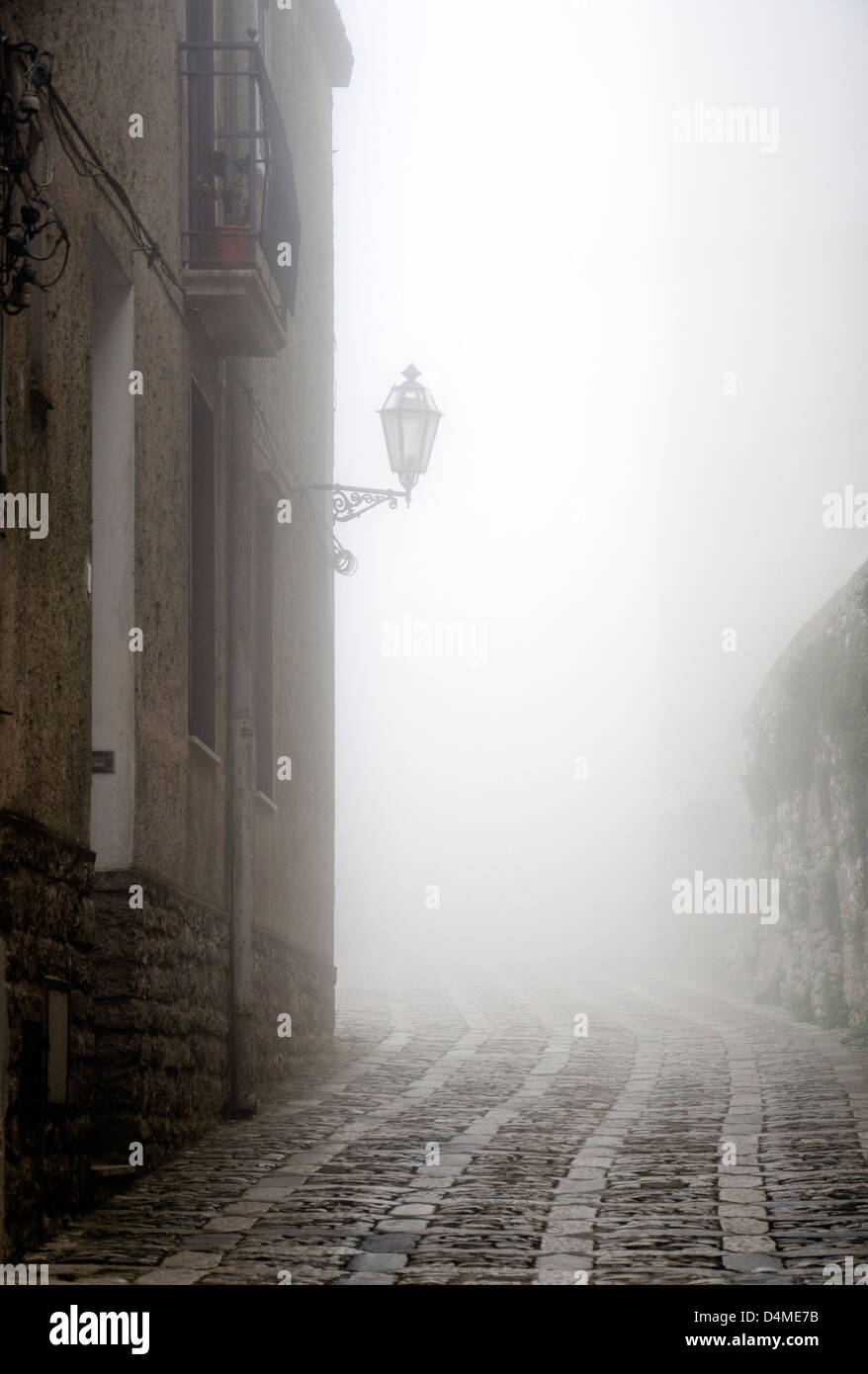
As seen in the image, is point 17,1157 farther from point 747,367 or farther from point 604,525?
point 604,525

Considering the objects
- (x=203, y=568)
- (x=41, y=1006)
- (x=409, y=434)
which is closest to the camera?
(x=41, y=1006)

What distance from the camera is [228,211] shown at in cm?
982

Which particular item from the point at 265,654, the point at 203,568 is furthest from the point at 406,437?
the point at 203,568

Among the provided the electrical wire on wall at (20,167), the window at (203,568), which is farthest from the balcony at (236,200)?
the electrical wire on wall at (20,167)

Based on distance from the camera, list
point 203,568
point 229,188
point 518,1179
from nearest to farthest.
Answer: point 518,1179
point 229,188
point 203,568

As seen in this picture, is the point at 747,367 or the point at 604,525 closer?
the point at 747,367

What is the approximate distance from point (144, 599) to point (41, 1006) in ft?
8.57

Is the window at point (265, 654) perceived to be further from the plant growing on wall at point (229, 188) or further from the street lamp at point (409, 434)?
the plant growing on wall at point (229, 188)

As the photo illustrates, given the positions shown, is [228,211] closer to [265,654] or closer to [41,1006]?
[265,654]

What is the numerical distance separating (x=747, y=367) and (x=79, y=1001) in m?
55.7

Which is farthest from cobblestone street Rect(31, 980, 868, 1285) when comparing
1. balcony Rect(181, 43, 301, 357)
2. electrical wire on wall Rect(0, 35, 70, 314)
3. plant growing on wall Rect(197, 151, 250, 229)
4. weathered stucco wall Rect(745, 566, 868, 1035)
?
plant growing on wall Rect(197, 151, 250, 229)

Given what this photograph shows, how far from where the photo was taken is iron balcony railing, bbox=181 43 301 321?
9.58 metres
